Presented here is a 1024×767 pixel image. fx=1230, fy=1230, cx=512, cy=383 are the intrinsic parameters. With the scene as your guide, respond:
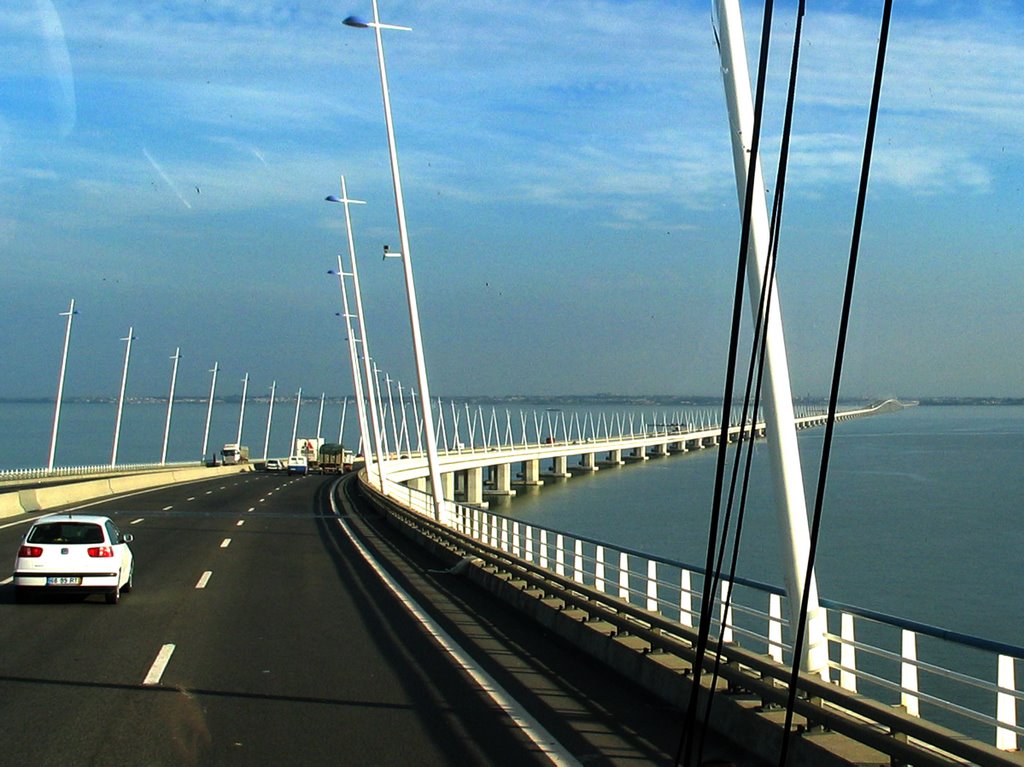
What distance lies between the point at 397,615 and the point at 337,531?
19231mm

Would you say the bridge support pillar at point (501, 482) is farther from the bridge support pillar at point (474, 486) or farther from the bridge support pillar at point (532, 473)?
the bridge support pillar at point (474, 486)

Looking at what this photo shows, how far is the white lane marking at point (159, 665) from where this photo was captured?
12.0 m

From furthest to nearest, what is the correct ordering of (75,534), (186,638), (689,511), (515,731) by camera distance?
(689,511) < (75,534) < (186,638) < (515,731)

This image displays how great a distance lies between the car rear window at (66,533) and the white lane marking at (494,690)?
474 cm

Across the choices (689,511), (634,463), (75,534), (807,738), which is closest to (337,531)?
(75,534)

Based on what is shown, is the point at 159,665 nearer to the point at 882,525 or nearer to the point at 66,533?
the point at 66,533

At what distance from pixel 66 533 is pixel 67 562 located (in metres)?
0.77

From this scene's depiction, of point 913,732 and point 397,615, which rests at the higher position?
point 913,732

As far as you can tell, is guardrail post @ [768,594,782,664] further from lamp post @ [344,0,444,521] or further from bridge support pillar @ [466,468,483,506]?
bridge support pillar @ [466,468,483,506]

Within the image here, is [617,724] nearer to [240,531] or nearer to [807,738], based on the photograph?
[807,738]

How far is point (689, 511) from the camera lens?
8588 cm

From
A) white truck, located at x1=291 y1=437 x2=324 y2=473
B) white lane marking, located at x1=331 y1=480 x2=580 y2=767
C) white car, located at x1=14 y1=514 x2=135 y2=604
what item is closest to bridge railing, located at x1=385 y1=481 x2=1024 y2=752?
white lane marking, located at x1=331 y1=480 x2=580 y2=767

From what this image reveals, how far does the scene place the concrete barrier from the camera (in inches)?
1734

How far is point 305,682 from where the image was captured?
11.9 metres
